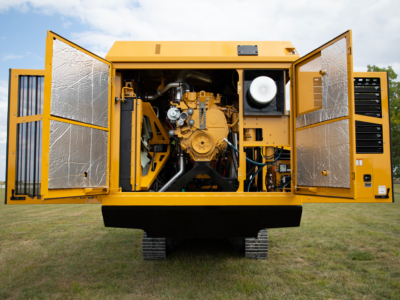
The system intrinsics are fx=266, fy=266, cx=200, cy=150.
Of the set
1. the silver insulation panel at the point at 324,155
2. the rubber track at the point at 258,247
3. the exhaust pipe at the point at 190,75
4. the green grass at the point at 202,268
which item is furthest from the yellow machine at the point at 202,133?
the rubber track at the point at 258,247

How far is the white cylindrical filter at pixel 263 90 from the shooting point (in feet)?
10.5

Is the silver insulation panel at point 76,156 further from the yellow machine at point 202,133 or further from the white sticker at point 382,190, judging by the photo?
the white sticker at point 382,190

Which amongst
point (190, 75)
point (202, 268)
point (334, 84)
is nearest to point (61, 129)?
point (190, 75)

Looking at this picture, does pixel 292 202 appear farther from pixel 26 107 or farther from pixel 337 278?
pixel 26 107

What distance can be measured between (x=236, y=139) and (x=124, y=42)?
194cm

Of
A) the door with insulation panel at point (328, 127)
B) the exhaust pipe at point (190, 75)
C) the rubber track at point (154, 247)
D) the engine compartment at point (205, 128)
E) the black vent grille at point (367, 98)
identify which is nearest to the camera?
the door with insulation panel at point (328, 127)

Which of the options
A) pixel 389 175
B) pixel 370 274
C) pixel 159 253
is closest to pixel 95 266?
pixel 159 253

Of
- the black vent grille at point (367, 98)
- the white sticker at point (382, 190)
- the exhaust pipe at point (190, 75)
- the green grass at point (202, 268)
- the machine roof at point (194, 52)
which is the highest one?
the machine roof at point (194, 52)

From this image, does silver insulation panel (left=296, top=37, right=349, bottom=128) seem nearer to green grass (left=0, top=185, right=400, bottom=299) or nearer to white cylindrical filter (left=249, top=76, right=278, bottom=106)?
white cylindrical filter (left=249, top=76, right=278, bottom=106)

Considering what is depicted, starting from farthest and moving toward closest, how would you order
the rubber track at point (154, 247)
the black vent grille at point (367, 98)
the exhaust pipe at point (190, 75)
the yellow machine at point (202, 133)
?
the rubber track at point (154, 247)
the exhaust pipe at point (190, 75)
the black vent grille at point (367, 98)
the yellow machine at point (202, 133)

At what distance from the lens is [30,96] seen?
9.99 ft

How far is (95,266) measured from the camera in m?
3.90

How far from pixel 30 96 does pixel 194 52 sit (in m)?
1.97

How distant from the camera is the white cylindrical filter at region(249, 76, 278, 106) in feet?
10.5
